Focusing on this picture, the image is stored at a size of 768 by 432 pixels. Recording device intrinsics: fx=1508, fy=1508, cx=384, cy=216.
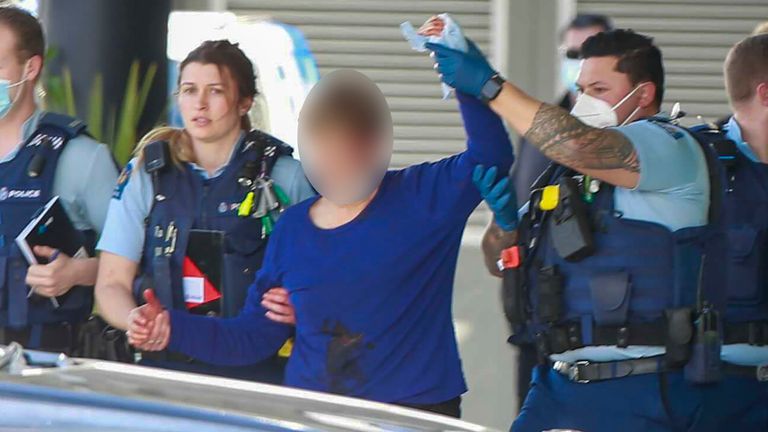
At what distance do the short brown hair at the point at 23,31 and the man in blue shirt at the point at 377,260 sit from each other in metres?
1.31

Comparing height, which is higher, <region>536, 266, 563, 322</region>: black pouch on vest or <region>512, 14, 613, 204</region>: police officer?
<region>512, 14, 613, 204</region>: police officer

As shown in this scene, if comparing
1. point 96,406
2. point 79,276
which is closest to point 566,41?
point 79,276

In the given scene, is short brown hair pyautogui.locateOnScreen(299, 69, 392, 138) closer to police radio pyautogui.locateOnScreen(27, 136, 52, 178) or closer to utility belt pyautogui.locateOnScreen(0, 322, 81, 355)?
police radio pyautogui.locateOnScreen(27, 136, 52, 178)

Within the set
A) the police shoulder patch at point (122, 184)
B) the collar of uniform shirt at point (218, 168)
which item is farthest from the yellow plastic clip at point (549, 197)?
the police shoulder patch at point (122, 184)

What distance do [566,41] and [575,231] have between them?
7.09ft

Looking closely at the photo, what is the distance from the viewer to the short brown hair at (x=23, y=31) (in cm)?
496

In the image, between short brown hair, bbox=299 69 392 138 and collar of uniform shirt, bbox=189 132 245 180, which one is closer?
short brown hair, bbox=299 69 392 138

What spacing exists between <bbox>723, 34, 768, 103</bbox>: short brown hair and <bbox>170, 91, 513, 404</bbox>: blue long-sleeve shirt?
46.6 inches

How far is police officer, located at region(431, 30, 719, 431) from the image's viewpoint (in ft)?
13.4

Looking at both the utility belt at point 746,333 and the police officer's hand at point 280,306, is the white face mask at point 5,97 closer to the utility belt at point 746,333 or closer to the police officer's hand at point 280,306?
the police officer's hand at point 280,306

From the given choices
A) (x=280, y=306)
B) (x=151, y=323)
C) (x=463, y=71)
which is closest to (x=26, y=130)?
(x=151, y=323)

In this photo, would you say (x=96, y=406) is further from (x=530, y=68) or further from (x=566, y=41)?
(x=530, y=68)

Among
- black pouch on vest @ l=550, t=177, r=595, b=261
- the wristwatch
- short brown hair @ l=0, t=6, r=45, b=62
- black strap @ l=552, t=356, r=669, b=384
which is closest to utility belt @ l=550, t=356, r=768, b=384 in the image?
black strap @ l=552, t=356, r=669, b=384

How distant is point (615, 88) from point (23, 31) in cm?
194
